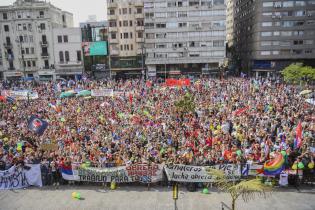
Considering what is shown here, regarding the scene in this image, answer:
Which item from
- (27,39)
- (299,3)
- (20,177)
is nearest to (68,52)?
(27,39)

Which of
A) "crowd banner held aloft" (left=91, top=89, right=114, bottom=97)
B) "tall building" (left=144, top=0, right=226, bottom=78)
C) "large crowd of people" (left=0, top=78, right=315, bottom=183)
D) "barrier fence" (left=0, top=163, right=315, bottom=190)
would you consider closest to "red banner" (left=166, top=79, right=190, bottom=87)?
"large crowd of people" (left=0, top=78, right=315, bottom=183)

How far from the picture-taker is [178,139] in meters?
17.6

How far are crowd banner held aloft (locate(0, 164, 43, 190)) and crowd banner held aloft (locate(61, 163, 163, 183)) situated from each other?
59.7 inches

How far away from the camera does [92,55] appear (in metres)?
64.0

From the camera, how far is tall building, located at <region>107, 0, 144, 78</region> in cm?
6172

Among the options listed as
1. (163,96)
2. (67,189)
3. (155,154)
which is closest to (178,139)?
(155,154)

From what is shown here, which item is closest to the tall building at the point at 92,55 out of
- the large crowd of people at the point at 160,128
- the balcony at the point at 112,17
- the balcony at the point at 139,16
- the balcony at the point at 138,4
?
the balcony at the point at 112,17

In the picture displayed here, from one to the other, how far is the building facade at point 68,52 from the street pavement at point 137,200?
52.5m

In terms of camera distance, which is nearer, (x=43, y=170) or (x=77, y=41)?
(x=43, y=170)

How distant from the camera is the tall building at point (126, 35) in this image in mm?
61719

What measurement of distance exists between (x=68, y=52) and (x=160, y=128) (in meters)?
50.0

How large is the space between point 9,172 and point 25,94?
16.8m

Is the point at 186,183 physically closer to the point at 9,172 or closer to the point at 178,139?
the point at 178,139

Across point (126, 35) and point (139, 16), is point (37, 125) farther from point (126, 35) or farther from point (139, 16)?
point (139, 16)
